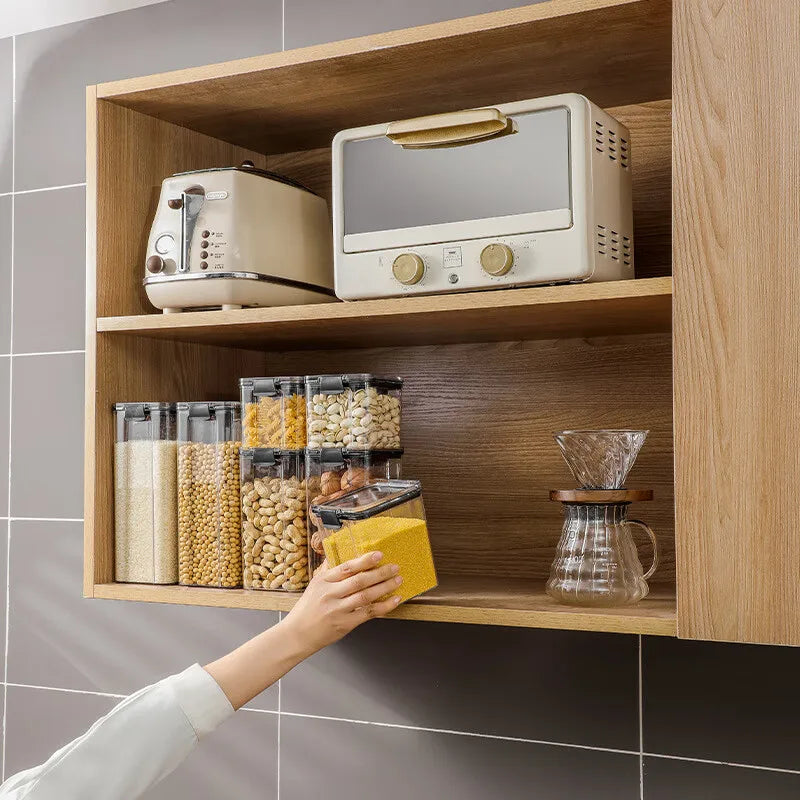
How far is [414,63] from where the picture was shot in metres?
1.25

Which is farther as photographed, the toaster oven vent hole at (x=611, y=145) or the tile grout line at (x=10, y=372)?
the tile grout line at (x=10, y=372)

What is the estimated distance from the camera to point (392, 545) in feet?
3.91

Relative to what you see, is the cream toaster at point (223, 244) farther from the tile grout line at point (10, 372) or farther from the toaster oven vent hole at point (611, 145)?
the tile grout line at point (10, 372)

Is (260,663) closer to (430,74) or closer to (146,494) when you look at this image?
(146,494)

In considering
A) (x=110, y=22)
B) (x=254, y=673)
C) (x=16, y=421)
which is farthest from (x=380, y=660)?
(x=110, y=22)

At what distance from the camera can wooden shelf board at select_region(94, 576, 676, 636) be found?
1.11 metres

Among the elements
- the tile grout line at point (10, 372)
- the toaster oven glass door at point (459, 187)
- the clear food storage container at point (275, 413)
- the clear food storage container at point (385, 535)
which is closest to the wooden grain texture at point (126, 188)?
the clear food storage container at point (275, 413)

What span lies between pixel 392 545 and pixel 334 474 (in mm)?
Answer: 148

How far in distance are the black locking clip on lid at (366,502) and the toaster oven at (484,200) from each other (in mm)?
239

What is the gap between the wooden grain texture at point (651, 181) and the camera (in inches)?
55.6

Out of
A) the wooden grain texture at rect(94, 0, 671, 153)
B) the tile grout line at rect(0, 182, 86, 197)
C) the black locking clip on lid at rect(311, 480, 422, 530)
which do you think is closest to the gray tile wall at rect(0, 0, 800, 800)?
the tile grout line at rect(0, 182, 86, 197)

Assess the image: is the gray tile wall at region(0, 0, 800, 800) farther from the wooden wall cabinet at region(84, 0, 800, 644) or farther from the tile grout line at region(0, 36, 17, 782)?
the wooden wall cabinet at region(84, 0, 800, 644)

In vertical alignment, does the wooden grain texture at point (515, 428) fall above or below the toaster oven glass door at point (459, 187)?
below

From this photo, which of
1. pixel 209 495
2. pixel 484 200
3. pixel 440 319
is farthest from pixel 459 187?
pixel 209 495
